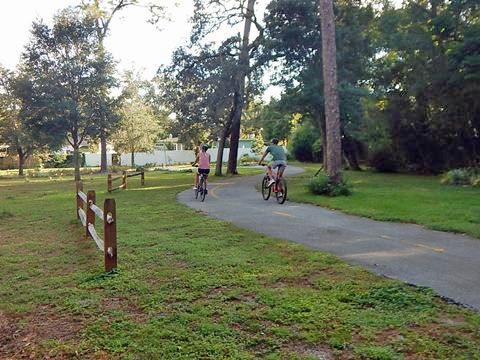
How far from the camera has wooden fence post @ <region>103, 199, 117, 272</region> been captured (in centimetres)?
579

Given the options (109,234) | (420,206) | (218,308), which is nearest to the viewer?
(218,308)

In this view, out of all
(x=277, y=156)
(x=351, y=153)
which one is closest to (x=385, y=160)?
(x=351, y=153)

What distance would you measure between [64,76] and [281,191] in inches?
741

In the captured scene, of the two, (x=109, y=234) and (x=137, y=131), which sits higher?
(x=137, y=131)

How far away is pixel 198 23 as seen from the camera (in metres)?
23.2

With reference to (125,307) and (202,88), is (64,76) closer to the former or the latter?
(202,88)

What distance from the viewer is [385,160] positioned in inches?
1087

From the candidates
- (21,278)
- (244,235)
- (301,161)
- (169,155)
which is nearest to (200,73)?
(244,235)

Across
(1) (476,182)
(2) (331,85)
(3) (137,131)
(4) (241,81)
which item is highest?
(4) (241,81)

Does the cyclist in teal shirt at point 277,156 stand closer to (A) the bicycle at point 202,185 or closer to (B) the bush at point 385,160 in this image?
(A) the bicycle at point 202,185

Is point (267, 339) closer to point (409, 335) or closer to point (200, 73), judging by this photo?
point (409, 335)

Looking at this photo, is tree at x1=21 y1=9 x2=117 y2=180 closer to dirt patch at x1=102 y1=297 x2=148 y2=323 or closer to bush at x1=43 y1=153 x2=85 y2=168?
dirt patch at x1=102 y1=297 x2=148 y2=323

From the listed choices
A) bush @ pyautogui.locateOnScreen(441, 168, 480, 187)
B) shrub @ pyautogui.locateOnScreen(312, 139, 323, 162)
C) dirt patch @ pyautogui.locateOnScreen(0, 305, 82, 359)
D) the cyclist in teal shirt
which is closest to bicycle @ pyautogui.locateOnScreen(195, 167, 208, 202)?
the cyclist in teal shirt

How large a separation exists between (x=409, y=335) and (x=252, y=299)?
5.27 ft
